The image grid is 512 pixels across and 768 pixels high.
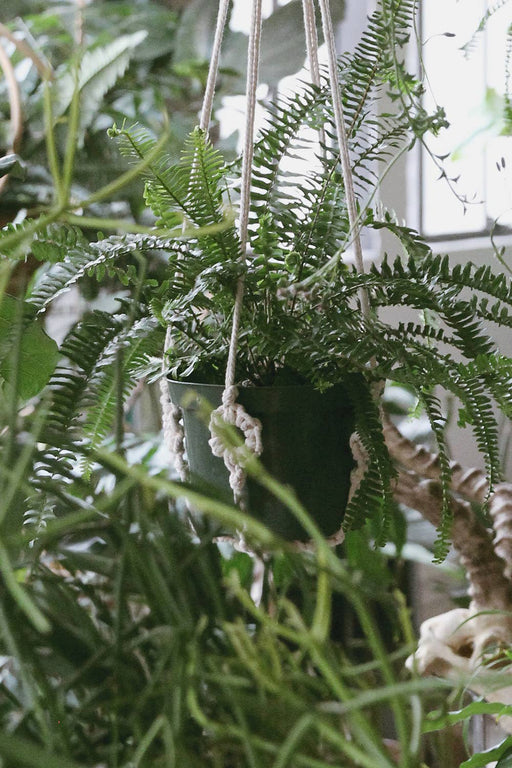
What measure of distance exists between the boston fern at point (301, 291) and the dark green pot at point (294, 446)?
0.07 ft

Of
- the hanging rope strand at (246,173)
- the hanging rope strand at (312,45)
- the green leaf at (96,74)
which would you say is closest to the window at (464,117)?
the green leaf at (96,74)

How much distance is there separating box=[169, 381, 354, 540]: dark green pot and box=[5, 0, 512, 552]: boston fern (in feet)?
0.07

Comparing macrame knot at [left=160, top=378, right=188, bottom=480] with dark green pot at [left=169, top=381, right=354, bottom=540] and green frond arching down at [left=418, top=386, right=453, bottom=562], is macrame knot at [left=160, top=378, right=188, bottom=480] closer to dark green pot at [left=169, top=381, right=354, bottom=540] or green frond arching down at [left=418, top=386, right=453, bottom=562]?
dark green pot at [left=169, top=381, right=354, bottom=540]

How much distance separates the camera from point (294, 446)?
0.65 m

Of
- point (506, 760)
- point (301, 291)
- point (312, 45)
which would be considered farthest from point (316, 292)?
point (506, 760)

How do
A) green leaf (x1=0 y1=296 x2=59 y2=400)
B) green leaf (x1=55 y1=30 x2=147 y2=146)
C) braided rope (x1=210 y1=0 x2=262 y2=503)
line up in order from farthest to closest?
green leaf (x1=55 y1=30 x2=147 y2=146) < green leaf (x1=0 y1=296 x2=59 y2=400) < braided rope (x1=210 y1=0 x2=262 y2=503)

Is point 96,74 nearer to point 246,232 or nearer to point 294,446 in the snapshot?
point 246,232

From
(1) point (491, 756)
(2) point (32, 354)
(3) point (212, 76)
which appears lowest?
(1) point (491, 756)

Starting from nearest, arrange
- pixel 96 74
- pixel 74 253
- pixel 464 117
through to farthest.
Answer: pixel 74 253 → pixel 96 74 → pixel 464 117

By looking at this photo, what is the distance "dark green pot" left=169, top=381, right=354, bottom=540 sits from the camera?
0.64 m

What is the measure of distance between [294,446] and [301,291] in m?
0.13

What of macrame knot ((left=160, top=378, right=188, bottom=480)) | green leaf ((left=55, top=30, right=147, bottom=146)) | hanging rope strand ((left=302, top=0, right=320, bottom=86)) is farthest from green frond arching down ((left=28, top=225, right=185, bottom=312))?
green leaf ((left=55, top=30, right=147, bottom=146))

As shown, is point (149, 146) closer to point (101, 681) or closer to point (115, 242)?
point (115, 242)

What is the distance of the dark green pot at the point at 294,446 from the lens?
0.64 m
